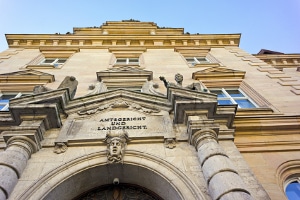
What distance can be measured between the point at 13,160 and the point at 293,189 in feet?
24.4

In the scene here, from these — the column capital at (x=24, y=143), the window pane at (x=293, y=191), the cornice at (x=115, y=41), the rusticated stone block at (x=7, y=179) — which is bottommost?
the rusticated stone block at (x=7, y=179)

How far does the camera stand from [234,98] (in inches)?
454

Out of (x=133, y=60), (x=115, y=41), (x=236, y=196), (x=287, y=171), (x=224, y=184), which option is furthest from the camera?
(x=115, y=41)

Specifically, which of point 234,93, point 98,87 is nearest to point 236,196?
point 98,87

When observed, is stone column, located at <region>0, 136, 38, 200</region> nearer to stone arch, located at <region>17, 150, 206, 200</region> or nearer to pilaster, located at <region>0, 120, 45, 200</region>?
pilaster, located at <region>0, 120, 45, 200</region>

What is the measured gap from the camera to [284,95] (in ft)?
36.2

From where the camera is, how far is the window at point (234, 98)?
36.2 feet

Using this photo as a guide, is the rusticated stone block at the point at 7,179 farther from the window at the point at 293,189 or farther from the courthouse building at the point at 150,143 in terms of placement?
the window at the point at 293,189

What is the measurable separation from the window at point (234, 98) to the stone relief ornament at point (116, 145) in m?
5.77

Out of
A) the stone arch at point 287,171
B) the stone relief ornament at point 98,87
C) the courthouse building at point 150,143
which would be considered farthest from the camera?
the stone relief ornament at point 98,87

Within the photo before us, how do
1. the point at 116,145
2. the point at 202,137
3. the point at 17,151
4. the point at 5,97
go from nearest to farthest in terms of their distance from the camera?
the point at 17,151, the point at 202,137, the point at 116,145, the point at 5,97

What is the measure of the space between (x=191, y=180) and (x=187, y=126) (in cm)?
194

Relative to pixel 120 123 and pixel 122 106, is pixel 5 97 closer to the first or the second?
pixel 122 106

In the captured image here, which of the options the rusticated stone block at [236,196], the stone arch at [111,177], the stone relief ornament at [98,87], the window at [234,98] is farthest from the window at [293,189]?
the stone relief ornament at [98,87]
